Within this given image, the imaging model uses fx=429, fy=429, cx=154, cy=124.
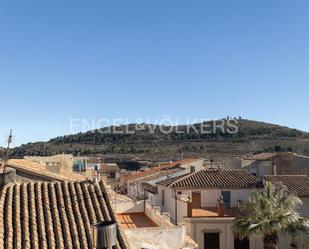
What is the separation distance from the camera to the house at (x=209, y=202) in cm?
2681

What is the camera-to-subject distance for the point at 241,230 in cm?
2116

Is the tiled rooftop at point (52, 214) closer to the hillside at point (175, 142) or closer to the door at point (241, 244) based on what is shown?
the door at point (241, 244)

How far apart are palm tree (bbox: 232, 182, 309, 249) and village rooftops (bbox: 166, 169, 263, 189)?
8897 millimetres

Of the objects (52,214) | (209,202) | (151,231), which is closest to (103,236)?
(52,214)

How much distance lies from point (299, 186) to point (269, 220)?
10121 mm

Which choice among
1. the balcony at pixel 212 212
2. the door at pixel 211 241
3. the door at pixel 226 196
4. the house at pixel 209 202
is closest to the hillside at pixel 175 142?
the house at pixel 209 202

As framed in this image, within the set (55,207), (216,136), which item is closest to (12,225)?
(55,207)

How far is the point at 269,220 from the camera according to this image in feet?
68.5

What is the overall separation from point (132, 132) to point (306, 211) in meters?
98.8

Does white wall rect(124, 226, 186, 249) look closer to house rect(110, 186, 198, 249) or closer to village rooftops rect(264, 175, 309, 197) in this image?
house rect(110, 186, 198, 249)

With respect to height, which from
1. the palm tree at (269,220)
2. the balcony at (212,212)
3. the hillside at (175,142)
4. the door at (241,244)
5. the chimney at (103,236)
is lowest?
the door at (241,244)

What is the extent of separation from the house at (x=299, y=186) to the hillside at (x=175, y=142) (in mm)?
43991

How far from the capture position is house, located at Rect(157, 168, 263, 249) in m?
26.8

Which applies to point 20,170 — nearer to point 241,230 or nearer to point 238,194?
point 241,230
